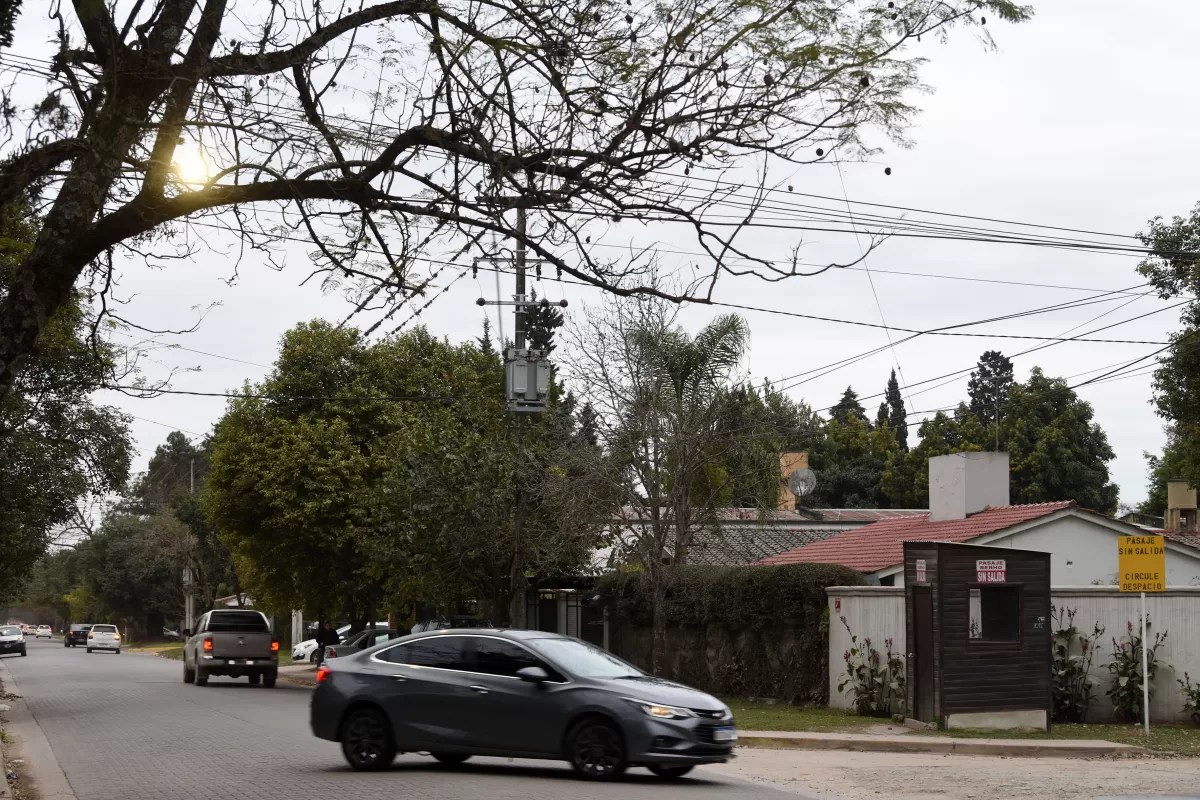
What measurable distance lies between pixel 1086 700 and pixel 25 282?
58.9ft

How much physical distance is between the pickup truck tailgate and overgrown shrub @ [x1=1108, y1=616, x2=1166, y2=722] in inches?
813

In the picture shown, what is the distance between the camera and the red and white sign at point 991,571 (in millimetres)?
19781

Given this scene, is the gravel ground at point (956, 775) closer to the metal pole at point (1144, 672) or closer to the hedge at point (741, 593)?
the metal pole at point (1144, 672)

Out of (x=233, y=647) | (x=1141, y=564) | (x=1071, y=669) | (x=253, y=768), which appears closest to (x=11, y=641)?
(x=233, y=647)

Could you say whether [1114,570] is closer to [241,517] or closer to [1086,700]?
[1086,700]

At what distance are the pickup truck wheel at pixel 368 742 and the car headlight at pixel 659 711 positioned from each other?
2.76 meters

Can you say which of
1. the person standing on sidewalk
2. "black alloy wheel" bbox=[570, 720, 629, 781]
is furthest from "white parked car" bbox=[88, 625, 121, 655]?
"black alloy wheel" bbox=[570, 720, 629, 781]

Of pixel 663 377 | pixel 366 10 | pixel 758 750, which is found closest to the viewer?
pixel 366 10

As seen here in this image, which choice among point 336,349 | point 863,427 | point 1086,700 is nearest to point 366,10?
point 1086,700

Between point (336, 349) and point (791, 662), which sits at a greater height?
point (336, 349)

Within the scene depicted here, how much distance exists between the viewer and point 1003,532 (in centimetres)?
2766

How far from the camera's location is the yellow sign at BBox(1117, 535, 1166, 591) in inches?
751

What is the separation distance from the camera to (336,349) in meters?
37.8

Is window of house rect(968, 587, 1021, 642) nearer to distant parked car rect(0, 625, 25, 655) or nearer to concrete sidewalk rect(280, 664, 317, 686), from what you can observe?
concrete sidewalk rect(280, 664, 317, 686)
